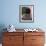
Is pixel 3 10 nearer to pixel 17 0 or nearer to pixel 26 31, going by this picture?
pixel 17 0

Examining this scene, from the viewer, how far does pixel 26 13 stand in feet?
14.8

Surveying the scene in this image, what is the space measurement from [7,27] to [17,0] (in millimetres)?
951

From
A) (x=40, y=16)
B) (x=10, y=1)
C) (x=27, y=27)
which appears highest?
(x=10, y=1)

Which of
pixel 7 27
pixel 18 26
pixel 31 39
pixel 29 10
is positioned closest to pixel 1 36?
pixel 7 27

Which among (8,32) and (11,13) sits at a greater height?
(11,13)

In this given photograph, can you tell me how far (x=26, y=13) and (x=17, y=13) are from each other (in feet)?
0.98

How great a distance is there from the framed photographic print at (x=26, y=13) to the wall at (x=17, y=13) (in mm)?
100

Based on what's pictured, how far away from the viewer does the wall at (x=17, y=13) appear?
4465 mm

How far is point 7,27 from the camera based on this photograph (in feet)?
14.0

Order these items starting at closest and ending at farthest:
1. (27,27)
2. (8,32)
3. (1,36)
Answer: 1. (8,32)
2. (1,36)
3. (27,27)

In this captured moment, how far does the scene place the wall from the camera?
4.46 metres

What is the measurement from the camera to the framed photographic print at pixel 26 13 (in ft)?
14.7

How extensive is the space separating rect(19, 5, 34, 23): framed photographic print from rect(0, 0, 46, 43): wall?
0.10 meters

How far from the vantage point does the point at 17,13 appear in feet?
14.7
